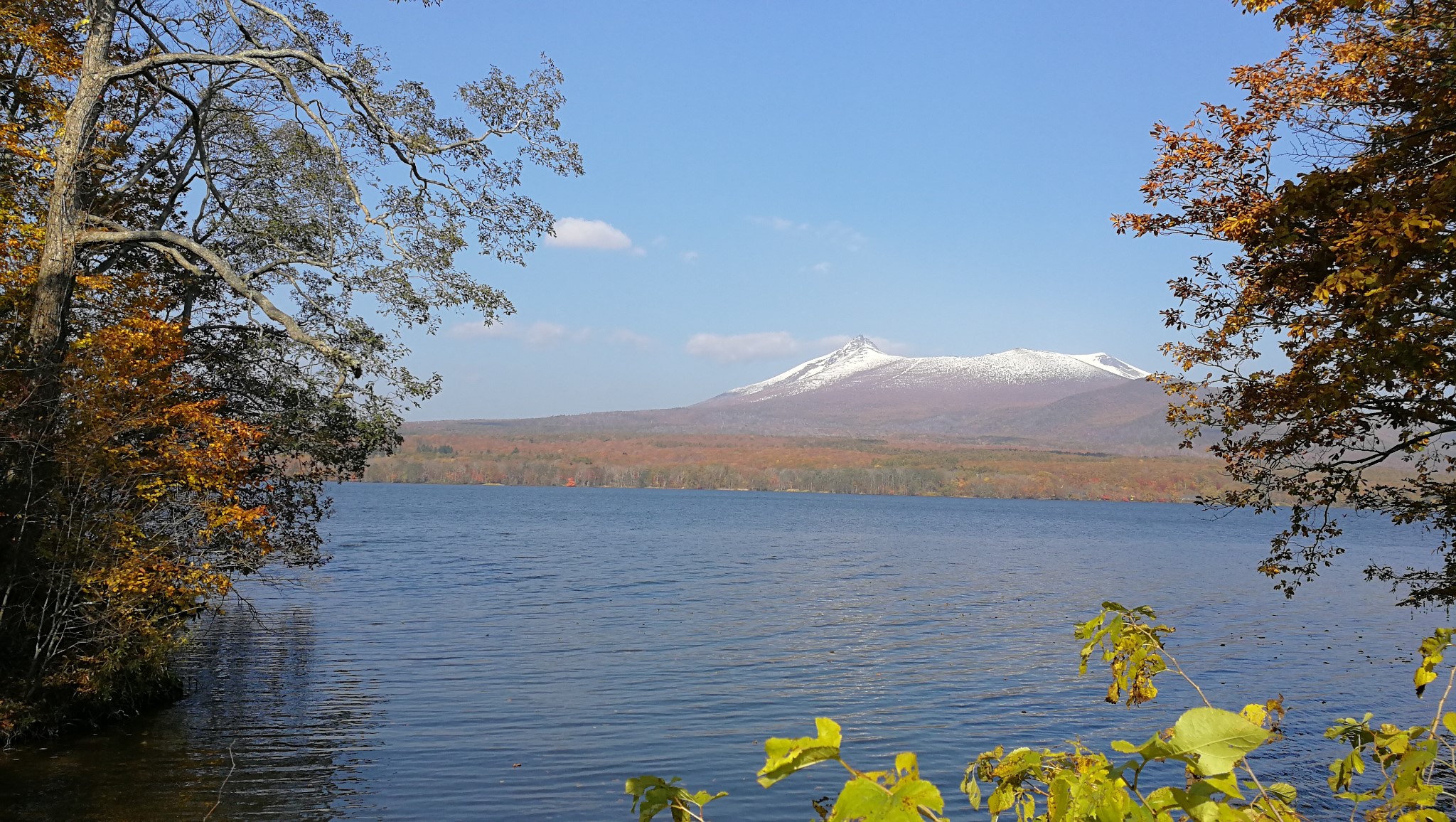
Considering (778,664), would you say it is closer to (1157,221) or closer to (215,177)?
(1157,221)

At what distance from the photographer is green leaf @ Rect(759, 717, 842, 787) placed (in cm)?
142

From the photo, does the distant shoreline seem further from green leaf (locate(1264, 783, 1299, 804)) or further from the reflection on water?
green leaf (locate(1264, 783, 1299, 804))

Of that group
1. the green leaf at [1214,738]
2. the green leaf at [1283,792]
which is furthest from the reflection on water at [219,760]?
the green leaf at [1214,738]

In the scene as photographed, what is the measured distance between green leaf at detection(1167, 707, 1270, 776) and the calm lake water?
29.8 ft

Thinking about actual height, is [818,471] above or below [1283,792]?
below

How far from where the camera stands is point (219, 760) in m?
10.7

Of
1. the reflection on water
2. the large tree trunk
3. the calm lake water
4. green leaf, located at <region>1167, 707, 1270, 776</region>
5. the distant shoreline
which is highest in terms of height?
the large tree trunk

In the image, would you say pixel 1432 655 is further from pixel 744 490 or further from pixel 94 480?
pixel 744 490

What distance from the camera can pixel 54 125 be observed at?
12.2 meters

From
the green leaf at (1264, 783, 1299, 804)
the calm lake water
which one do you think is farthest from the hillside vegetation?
the green leaf at (1264, 783, 1299, 804)

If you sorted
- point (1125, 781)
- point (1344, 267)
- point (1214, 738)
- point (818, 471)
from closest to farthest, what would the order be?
point (1214, 738)
point (1125, 781)
point (1344, 267)
point (818, 471)

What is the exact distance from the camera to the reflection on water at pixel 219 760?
911 centimetres

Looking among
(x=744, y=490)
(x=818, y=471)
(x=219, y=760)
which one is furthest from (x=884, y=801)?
(x=744, y=490)

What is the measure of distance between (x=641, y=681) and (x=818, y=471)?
15253cm
